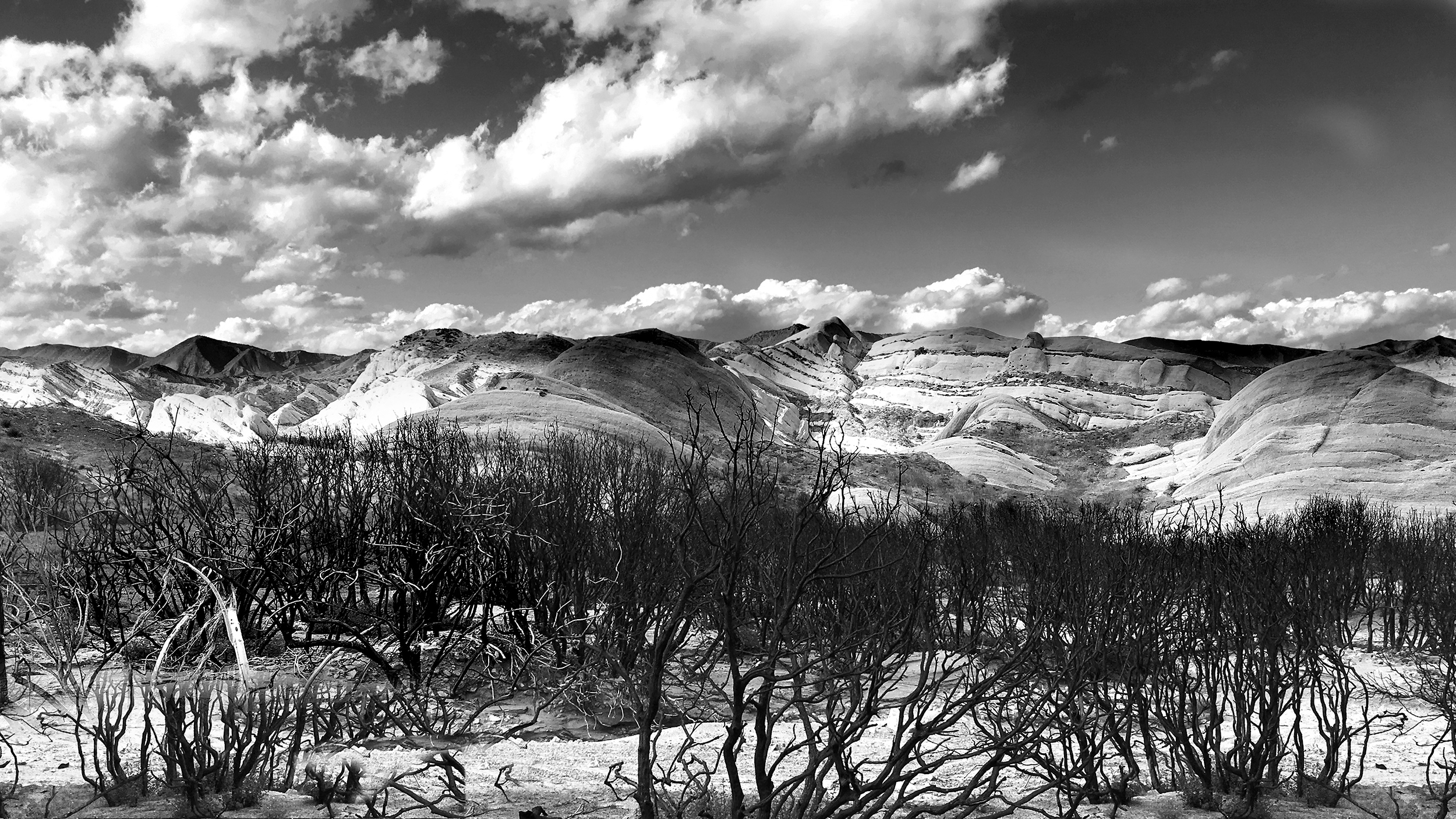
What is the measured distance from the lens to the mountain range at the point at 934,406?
35.0 meters

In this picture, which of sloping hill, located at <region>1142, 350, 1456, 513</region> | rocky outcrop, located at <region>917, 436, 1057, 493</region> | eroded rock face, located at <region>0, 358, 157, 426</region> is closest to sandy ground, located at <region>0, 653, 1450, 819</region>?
sloping hill, located at <region>1142, 350, 1456, 513</region>

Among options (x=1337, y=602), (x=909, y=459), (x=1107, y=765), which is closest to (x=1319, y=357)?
(x=909, y=459)

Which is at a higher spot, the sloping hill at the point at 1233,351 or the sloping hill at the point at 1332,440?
the sloping hill at the point at 1233,351

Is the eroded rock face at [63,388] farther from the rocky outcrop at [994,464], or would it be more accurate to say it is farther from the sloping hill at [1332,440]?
the sloping hill at [1332,440]

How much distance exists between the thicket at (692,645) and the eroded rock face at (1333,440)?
697 inches

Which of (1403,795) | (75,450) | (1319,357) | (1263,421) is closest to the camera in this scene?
(1403,795)

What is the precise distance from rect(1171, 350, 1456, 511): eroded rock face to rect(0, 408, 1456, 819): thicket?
58.1 ft

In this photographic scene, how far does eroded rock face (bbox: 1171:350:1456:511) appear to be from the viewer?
3117cm

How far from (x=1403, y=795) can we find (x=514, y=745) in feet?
22.3

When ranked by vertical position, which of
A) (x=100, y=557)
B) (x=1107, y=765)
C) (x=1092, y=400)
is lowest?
(x=1107, y=765)

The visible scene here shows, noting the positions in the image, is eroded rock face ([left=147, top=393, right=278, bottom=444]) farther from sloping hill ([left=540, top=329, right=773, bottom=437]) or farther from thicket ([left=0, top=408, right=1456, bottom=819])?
thicket ([left=0, top=408, right=1456, bottom=819])

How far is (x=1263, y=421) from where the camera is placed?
1649 inches

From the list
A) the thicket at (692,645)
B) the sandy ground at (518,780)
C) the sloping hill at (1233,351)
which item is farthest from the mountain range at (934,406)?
the sloping hill at (1233,351)

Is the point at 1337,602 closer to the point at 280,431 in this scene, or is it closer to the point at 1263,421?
the point at 1263,421
